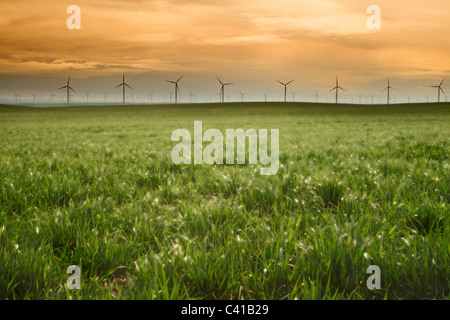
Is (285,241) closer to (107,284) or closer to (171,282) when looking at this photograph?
(171,282)

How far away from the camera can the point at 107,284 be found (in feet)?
8.09

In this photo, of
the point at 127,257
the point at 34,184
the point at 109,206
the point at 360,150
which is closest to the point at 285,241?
the point at 127,257

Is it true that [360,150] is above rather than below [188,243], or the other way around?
above

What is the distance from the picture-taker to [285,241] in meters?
2.89

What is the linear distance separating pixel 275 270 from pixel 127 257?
1.45 metres

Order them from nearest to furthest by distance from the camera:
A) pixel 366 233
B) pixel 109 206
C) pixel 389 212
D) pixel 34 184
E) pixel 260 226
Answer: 1. pixel 366 233
2. pixel 260 226
3. pixel 389 212
4. pixel 109 206
5. pixel 34 184

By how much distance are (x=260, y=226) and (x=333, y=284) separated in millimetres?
1204

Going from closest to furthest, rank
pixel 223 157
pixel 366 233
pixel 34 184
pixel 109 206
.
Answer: pixel 366 233 → pixel 109 206 → pixel 34 184 → pixel 223 157

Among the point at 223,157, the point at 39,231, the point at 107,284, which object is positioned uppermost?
the point at 223,157

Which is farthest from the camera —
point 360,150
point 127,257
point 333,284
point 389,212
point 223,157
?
point 360,150

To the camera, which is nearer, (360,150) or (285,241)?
(285,241)

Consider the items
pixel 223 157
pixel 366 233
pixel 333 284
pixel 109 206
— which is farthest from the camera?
pixel 223 157

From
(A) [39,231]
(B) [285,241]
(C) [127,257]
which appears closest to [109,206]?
(A) [39,231]

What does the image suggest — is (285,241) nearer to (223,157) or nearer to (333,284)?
(333,284)
